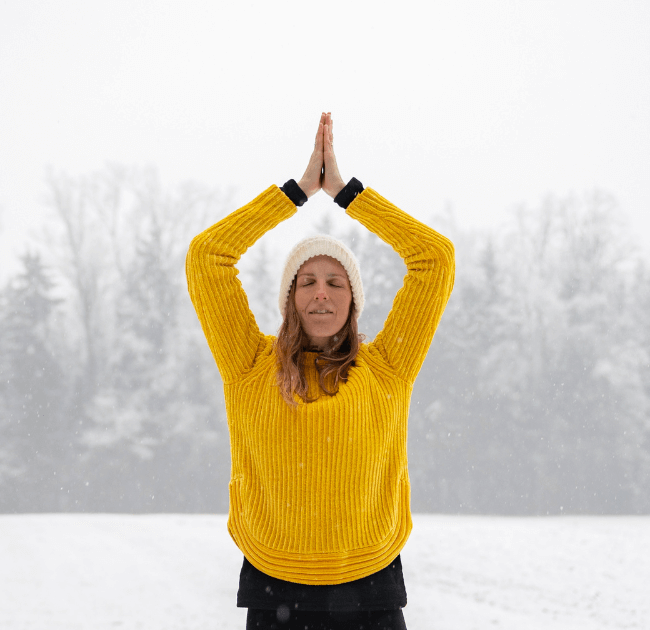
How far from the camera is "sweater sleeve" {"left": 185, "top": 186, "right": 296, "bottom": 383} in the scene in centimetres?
128

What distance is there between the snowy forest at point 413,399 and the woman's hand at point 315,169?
41.6 feet

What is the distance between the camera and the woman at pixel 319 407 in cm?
124

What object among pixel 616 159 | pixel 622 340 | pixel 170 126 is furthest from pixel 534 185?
pixel 170 126

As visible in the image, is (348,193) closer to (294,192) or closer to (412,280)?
(294,192)

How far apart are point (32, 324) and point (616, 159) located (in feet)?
129

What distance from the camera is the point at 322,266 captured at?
Result: 4.57 ft

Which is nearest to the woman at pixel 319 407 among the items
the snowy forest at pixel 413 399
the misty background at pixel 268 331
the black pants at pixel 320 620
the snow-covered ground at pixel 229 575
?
the black pants at pixel 320 620

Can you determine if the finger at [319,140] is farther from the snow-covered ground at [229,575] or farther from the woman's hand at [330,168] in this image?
the snow-covered ground at [229,575]

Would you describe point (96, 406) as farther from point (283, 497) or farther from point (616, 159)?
point (616, 159)

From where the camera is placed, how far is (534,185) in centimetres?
4456

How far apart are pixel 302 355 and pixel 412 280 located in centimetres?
31

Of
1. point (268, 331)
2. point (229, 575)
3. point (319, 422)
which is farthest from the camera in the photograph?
point (268, 331)

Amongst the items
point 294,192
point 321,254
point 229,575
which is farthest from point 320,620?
point 229,575

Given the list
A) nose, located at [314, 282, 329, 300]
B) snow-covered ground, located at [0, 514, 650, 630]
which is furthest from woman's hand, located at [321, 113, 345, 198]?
snow-covered ground, located at [0, 514, 650, 630]
